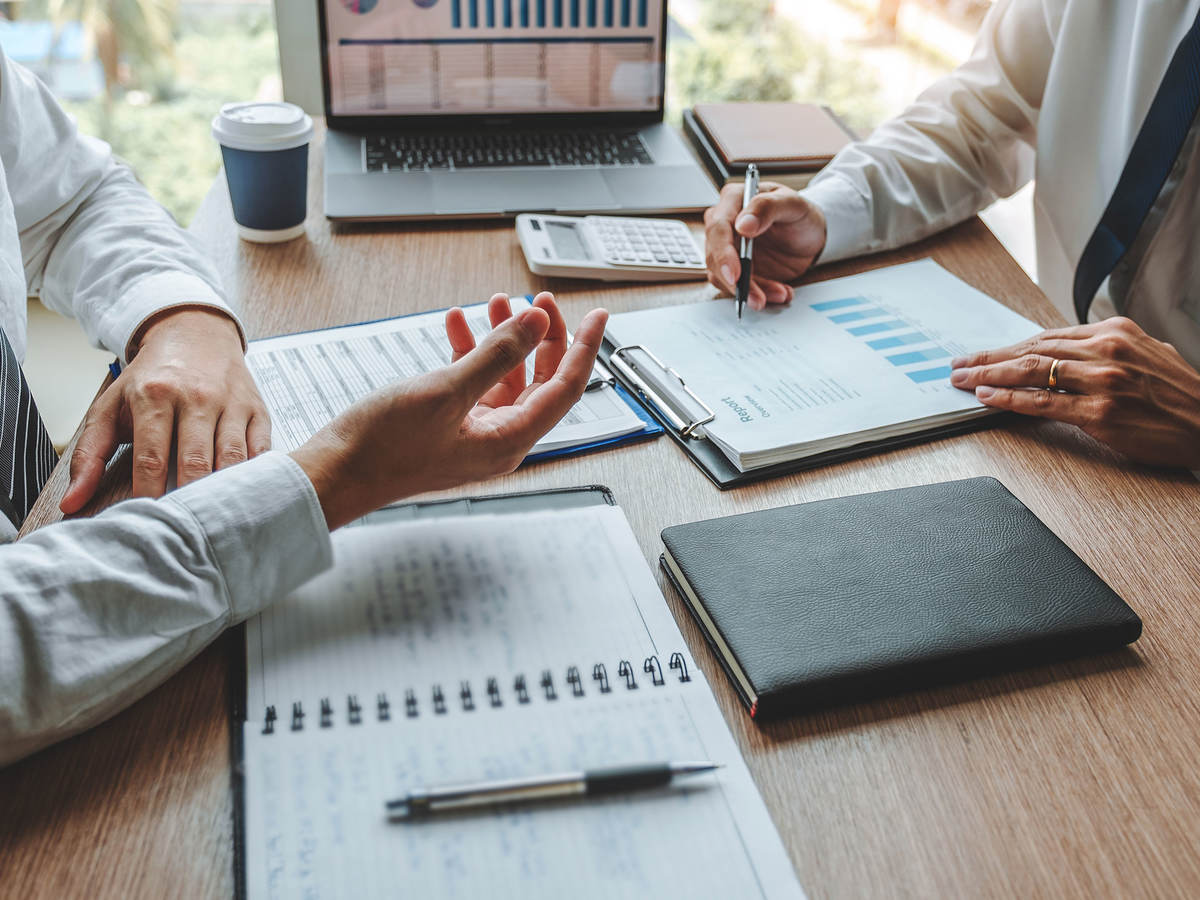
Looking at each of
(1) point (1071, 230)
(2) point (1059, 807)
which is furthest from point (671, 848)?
(1) point (1071, 230)

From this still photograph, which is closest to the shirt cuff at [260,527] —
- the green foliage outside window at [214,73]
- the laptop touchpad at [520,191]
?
the laptop touchpad at [520,191]

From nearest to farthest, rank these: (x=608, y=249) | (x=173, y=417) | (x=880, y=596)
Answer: (x=880, y=596)
(x=173, y=417)
(x=608, y=249)

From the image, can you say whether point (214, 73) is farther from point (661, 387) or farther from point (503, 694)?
point (503, 694)

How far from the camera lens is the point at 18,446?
748 millimetres

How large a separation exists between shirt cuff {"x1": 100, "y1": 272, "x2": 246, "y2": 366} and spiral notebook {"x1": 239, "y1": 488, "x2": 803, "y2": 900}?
31 cm

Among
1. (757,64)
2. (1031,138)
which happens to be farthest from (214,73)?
(1031,138)

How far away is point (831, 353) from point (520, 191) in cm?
49

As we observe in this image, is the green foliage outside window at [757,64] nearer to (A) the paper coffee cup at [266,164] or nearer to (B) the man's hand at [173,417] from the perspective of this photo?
(A) the paper coffee cup at [266,164]

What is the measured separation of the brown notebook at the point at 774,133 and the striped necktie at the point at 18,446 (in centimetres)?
87

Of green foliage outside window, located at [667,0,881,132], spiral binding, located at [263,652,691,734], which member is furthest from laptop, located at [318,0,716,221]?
green foliage outside window, located at [667,0,881,132]

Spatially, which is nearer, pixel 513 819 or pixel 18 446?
pixel 513 819

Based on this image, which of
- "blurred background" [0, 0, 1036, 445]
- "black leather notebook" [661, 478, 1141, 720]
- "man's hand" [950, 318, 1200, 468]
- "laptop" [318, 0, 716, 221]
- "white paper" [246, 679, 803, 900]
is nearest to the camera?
"white paper" [246, 679, 803, 900]

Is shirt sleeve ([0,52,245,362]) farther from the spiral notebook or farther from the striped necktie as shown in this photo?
the spiral notebook

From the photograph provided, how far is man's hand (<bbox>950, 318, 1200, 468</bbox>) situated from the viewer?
76 centimetres
